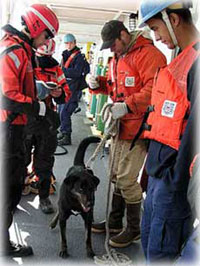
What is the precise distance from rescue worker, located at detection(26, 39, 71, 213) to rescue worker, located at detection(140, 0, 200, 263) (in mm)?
1399

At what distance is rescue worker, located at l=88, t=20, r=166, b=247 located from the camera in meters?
2.12

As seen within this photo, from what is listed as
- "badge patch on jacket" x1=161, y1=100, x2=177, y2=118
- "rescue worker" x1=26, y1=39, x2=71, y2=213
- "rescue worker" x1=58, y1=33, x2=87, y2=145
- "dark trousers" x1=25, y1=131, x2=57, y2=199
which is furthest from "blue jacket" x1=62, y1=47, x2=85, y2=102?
"badge patch on jacket" x1=161, y1=100, x2=177, y2=118

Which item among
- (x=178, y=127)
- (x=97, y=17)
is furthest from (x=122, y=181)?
(x=97, y=17)

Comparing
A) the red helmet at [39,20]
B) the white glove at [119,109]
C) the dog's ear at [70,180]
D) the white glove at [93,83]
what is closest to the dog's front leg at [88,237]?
the dog's ear at [70,180]

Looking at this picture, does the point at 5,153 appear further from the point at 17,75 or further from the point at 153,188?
the point at 153,188

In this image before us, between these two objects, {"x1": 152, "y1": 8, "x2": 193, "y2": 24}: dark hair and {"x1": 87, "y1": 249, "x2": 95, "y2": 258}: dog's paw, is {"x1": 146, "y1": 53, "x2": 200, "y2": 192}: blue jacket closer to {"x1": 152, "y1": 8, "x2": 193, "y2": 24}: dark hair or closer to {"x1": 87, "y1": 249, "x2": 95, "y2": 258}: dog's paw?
{"x1": 152, "y1": 8, "x2": 193, "y2": 24}: dark hair

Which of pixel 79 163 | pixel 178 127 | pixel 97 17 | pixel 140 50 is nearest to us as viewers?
pixel 178 127

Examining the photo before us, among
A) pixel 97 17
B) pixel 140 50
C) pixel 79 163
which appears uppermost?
pixel 97 17

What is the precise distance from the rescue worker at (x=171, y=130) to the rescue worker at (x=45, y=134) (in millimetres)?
1399

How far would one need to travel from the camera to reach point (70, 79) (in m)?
5.40

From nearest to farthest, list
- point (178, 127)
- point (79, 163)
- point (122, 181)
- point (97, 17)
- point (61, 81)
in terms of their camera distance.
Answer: point (178, 127) < point (122, 181) < point (79, 163) < point (61, 81) < point (97, 17)

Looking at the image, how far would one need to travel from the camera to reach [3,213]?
2.12m

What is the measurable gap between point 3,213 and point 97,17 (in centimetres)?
347

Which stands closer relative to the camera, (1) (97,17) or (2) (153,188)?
(2) (153,188)
